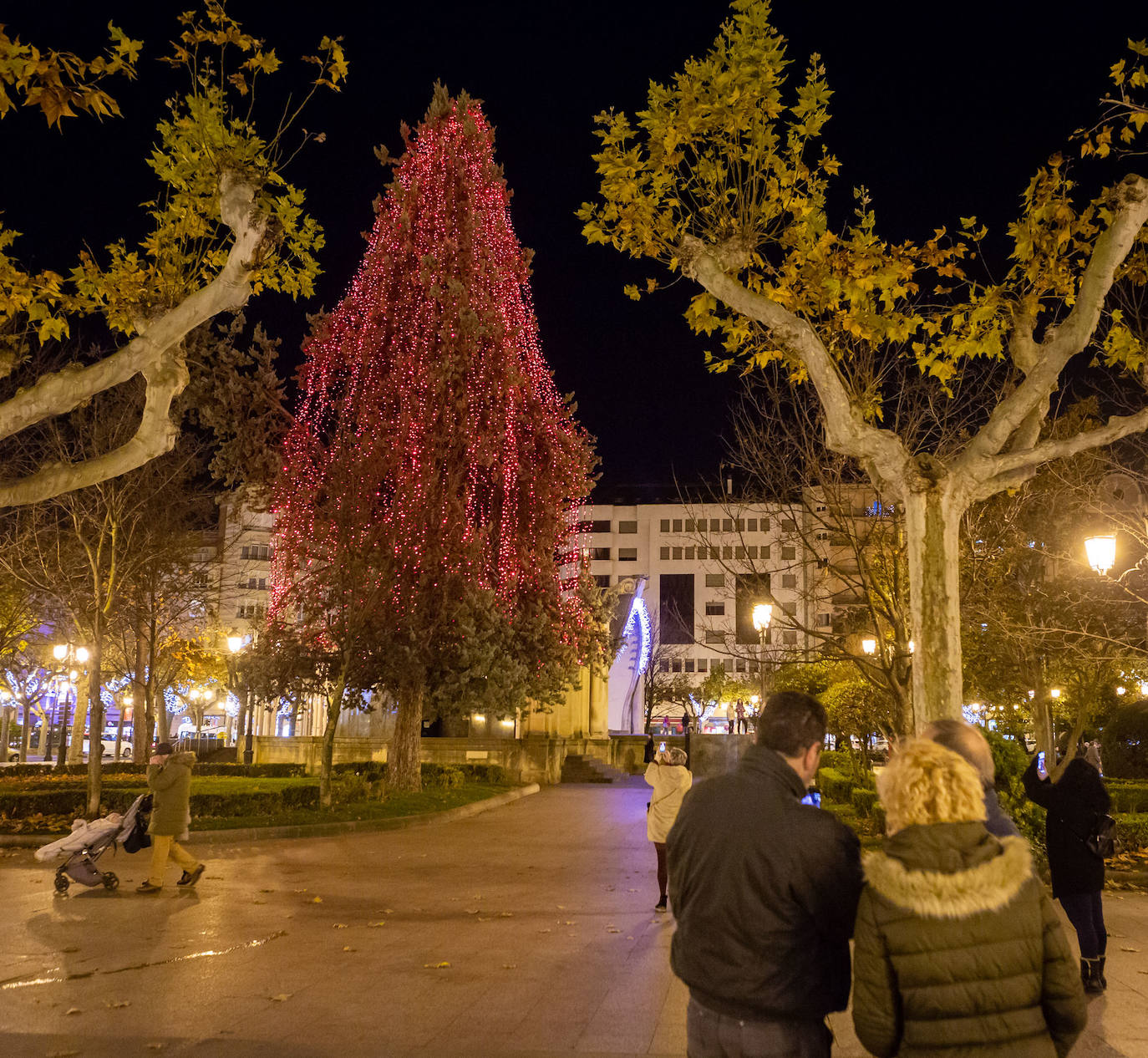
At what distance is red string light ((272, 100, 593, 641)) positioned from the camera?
82.1 ft

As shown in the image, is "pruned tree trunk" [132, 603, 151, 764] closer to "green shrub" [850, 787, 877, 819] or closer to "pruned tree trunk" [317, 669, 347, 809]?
"pruned tree trunk" [317, 669, 347, 809]

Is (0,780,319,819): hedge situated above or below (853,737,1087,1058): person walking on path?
below

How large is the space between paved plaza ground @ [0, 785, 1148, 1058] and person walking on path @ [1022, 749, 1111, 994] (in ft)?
1.12

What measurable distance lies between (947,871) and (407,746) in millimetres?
22963

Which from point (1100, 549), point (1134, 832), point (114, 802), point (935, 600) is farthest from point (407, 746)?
point (935, 600)

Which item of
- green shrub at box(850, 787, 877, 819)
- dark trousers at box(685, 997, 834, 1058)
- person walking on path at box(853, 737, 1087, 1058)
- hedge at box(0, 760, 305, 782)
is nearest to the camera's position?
person walking on path at box(853, 737, 1087, 1058)

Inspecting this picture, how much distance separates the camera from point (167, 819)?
10922 mm

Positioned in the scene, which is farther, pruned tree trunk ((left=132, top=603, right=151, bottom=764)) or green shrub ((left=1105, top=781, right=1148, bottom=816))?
pruned tree trunk ((left=132, top=603, right=151, bottom=764))

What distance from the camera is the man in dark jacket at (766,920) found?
2.95m

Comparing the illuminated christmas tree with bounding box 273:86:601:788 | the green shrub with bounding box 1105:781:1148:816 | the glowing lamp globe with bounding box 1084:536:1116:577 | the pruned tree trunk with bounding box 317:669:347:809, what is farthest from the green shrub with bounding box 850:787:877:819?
the pruned tree trunk with bounding box 317:669:347:809

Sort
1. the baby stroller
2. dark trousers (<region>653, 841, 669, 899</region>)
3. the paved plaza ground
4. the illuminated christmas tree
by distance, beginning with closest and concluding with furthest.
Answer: the paved plaza ground < dark trousers (<region>653, 841, 669, 899</region>) < the baby stroller < the illuminated christmas tree

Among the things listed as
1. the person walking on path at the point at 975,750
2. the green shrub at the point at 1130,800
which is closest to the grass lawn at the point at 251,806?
the green shrub at the point at 1130,800

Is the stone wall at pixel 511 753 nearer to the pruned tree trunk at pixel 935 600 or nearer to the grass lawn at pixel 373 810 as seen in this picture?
the grass lawn at pixel 373 810

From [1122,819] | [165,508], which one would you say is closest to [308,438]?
[165,508]
